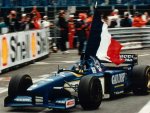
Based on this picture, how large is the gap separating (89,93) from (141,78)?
7.31ft

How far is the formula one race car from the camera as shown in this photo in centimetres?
953

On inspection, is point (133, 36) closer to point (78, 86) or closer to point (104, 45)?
point (104, 45)

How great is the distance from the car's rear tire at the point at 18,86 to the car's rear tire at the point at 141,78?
2.44 metres

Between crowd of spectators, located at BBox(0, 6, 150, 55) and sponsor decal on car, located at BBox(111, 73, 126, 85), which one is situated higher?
sponsor decal on car, located at BBox(111, 73, 126, 85)

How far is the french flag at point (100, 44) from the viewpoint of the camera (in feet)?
37.3

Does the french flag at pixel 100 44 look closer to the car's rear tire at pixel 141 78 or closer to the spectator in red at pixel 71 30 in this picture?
the car's rear tire at pixel 141 78

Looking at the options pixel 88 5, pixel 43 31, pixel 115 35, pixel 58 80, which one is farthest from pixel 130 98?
pixel 88 5

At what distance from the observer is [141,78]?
11453mm

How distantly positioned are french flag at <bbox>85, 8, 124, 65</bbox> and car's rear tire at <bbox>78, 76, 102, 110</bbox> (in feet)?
4.94

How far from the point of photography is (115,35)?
26984mm

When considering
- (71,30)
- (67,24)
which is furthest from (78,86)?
(71,30)

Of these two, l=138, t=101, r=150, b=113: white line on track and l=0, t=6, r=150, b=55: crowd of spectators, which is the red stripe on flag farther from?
l=0, t=6, r=150, b=55: crowd of spectators

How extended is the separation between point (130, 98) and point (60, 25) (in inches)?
518

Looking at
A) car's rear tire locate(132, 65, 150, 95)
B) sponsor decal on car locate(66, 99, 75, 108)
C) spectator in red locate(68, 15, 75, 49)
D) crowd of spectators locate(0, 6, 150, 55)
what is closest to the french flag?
car's rear tire locate(132, 65, 150, 95)
